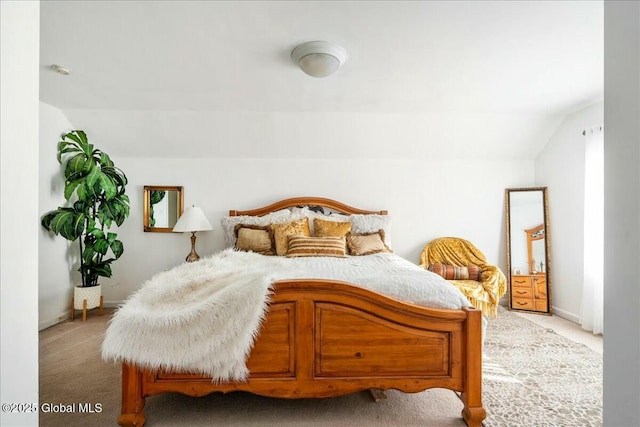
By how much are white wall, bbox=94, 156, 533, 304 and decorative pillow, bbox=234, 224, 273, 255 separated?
0.70 m

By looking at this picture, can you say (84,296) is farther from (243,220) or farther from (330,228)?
(330,228)

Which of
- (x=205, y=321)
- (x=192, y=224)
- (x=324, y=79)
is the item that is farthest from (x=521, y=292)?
(x=192, y=224)

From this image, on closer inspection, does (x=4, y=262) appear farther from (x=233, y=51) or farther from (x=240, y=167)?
(x=240, y=167)

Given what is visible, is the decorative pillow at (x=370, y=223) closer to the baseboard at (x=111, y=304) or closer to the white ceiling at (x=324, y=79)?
the white ceiling at (x=324, y=79)

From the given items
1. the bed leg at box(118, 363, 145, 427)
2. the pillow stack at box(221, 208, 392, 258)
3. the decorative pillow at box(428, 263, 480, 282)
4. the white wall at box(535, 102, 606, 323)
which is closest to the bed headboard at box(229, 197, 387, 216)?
the pillow stack at box(221, 208, 392, 258)

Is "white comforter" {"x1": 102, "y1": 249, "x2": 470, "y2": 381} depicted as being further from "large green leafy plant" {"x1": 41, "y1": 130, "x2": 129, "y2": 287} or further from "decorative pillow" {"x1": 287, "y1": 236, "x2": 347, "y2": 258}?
"large green leafy plant" {"x1": 41, "y1": 130, "x2": 129, "y2": 287}

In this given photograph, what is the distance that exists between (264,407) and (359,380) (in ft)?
2.05

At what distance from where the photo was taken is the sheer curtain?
3.03 metres

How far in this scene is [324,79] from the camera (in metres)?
2.76

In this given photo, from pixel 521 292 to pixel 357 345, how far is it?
298 centimetres

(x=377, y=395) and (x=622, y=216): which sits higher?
(x=622, y=216)

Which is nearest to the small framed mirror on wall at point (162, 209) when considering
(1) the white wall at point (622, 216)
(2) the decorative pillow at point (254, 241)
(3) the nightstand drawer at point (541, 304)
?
(2) the decorative pillow at point (254, 241)

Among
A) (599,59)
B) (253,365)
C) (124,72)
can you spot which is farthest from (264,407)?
(599,59)

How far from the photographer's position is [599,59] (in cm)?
237
